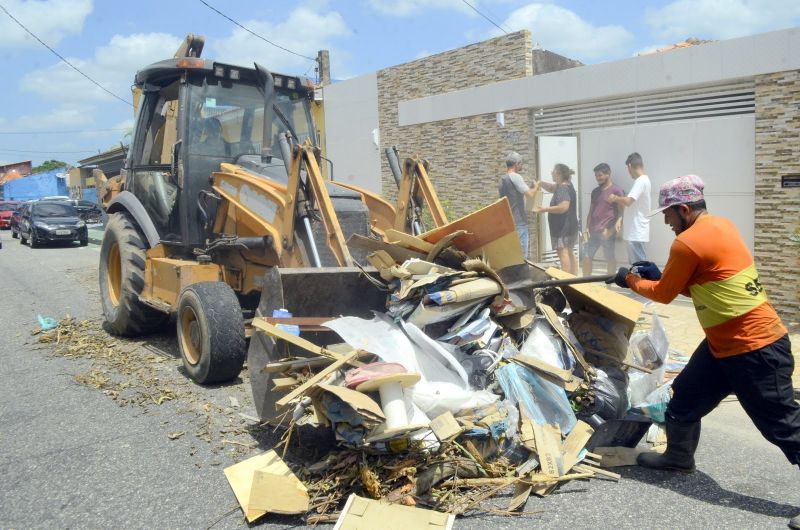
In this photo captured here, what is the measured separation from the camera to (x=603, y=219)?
9414mm

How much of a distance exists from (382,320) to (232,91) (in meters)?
3.28

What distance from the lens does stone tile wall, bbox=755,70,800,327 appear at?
26.1 feet

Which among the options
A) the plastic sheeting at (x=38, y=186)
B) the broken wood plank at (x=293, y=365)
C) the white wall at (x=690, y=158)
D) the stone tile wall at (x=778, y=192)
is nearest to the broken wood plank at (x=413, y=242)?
the broken wood plank at (x=293, y=365)

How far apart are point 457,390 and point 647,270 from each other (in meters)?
1.31

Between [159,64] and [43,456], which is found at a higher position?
[159,64]

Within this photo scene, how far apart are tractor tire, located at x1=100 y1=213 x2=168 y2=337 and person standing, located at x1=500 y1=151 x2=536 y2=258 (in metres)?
4.72

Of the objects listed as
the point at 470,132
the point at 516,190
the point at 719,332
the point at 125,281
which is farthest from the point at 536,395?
the point at 470,132

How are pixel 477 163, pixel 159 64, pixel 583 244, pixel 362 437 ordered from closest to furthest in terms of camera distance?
pixel 362 437 < pixel 159 64 < pixel 583 244 < pixel 477 163

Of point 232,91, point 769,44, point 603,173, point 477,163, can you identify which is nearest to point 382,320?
point 232,91

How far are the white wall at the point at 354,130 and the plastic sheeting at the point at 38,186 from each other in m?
38.0

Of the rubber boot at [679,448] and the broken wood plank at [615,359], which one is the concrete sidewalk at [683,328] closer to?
the broken wood plank at [615,359]

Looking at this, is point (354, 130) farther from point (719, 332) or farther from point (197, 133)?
point (719, 332)

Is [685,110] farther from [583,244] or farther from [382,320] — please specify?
[382,320]

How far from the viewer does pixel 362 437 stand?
3648 millimetres
